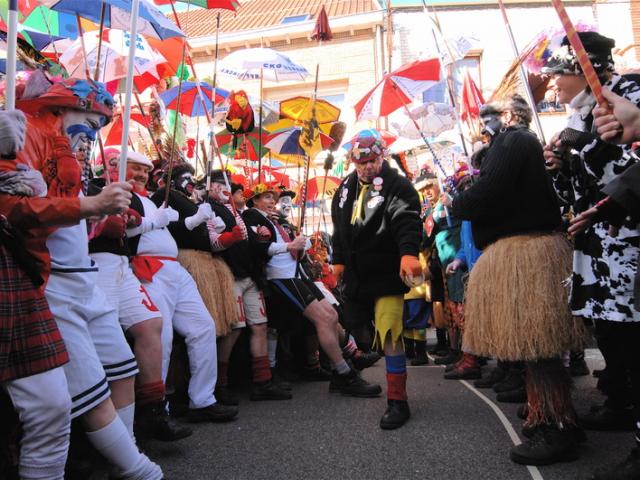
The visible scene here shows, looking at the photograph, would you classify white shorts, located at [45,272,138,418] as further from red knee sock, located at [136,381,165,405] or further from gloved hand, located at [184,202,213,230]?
gloved hand, located at [184,202,213,230]

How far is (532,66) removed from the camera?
301cm

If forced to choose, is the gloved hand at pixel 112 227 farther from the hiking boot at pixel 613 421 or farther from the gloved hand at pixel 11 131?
the hiking boot at pixel 613 421

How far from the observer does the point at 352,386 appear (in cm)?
426

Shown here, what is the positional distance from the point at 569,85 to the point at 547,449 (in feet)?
5.66

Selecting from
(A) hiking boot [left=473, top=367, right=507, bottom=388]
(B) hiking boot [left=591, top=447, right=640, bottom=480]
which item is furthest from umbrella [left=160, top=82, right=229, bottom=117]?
(B) hiking boot [left=591, top=447, right=640, bottom=480]

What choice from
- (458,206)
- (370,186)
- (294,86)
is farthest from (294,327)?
(294,86)

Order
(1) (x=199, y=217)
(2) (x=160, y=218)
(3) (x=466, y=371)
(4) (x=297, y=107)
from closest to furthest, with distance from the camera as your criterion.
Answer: (2) (x=160, y=218) → (1) (x=199, y=217) → (3) (x=466, y=371) → (4) (x=297, y=107)

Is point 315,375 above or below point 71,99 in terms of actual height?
below

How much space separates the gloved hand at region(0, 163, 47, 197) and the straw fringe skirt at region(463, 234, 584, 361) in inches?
84.1

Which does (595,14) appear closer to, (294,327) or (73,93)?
(294,327)

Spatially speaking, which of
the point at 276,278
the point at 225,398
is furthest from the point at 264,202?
the point at 225,398

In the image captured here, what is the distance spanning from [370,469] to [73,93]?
216cm

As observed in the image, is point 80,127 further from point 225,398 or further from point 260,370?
point 260,370

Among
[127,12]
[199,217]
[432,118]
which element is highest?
[432,118]
